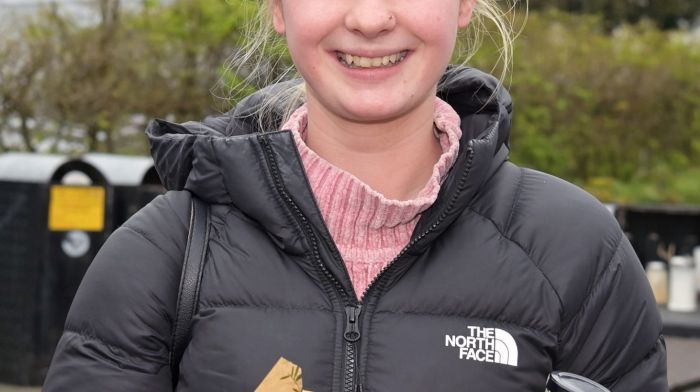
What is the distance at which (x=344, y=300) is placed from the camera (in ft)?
6.05

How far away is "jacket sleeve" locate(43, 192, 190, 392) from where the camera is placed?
6.01 ft

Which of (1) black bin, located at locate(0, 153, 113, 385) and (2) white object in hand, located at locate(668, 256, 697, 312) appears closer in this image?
(2) white object in hand, located at locate(668, 256, 697, 312)

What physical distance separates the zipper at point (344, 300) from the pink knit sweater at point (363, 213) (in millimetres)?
49

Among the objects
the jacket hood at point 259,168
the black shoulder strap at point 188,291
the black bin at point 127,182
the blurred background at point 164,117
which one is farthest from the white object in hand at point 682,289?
the black shoulder strap at point 188,291

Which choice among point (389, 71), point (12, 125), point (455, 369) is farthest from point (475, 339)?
point (12, 125)

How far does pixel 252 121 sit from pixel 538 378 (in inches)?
27.9

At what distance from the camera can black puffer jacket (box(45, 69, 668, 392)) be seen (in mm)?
1818

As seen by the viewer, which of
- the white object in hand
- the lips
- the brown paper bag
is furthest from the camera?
the white object in hand

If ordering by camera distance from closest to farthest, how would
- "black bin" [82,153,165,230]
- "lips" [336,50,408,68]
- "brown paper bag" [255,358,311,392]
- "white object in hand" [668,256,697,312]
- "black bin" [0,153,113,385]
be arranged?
"brown paper bag" [255,358,311,392] < "lips" [336,50,408,68] < "white object in hand" [668,256,697,312] < "black bin" [0,153,113,385] < "black bin" [82,153,165,230]

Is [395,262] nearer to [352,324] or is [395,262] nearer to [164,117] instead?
[352,324]

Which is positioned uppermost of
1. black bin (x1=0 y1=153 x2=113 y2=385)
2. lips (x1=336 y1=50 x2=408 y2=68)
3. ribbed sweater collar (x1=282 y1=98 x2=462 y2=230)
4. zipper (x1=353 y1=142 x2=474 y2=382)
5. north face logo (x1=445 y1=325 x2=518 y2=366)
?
lips (x1=336 y1=50 x2=408 y2=68)

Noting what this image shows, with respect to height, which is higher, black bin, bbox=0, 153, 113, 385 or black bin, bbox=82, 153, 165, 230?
black bin, bbox=82, 153, 165, 230

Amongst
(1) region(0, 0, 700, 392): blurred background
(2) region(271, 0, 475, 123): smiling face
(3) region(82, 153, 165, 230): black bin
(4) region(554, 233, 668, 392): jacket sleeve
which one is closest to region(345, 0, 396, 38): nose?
(2) region(271, 0, 475, 123): smiling face

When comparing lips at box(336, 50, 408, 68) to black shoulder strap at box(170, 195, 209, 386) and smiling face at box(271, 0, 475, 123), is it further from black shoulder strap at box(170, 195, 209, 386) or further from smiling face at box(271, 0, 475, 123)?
black shoulder strap at box(170, 195, 209, 386)
